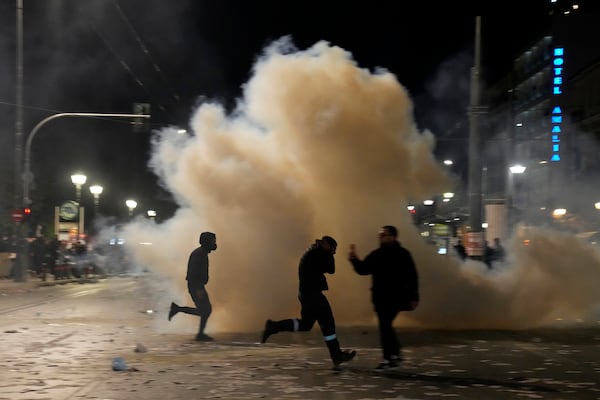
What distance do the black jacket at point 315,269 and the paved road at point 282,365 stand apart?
959 millimetres

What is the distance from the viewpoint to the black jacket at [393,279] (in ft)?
31.5

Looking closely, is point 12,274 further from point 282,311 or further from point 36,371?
point 36,371

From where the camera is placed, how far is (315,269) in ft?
32.6

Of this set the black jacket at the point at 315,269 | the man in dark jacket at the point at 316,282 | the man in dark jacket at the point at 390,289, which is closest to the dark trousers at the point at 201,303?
the man in dark jacket at the point at 316,282

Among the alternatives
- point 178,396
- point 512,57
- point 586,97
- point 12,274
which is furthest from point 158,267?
point 512,57

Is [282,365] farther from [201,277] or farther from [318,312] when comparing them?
[201,277]

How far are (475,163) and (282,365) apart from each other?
41.1ft

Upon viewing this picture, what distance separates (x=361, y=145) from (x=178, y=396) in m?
7.76

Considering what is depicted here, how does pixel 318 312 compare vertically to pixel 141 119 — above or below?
below

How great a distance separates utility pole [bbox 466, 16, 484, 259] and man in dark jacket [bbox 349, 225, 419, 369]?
11.5 meters

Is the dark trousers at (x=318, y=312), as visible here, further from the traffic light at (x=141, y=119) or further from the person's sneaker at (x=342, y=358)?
the traffic light at (x=141, y=119)

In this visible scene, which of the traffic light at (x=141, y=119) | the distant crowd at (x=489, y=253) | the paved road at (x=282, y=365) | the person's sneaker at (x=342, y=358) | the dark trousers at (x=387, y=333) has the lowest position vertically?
the paved road at (x=282, y=365)

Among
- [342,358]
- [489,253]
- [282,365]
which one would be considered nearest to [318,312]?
[342,358]

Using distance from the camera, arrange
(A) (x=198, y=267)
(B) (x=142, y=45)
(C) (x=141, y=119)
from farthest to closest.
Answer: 1. (C) (x=141, y=119)
2. (B) (x=142, y=45)
3. (A) (x=198, y=267)
